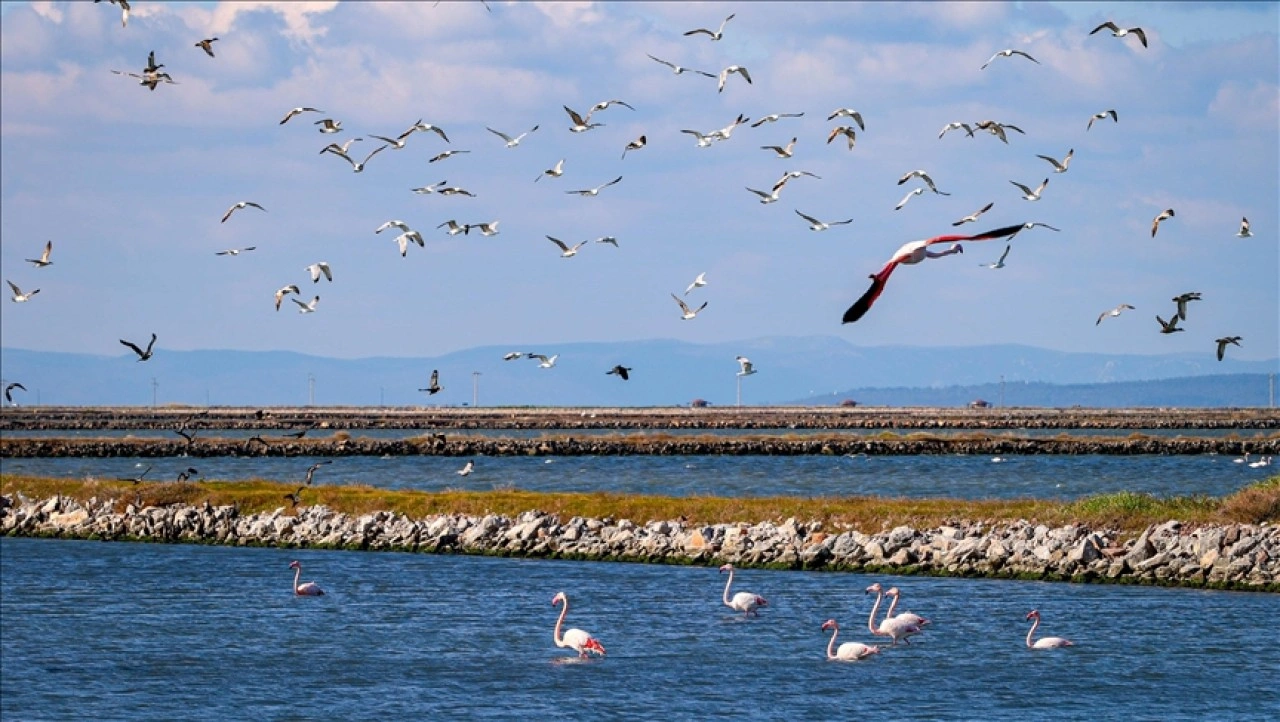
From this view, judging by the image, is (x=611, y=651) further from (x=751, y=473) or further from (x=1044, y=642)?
(x=751, y=473)

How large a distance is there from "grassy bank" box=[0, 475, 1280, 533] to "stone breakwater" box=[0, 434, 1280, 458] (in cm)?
4379

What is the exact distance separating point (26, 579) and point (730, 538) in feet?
63.1

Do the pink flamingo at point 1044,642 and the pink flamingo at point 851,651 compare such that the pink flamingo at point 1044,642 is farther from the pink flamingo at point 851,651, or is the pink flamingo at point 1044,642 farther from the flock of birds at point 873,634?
the pink flamingo at point 851,651

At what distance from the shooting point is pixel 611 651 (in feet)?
110

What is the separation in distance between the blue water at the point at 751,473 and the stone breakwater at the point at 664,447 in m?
3.65

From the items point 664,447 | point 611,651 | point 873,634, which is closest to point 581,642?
point 611,651

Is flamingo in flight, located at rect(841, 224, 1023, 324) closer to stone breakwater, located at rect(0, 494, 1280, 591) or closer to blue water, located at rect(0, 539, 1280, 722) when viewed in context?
blue water, located at rect(0, 539, 1280, 722)

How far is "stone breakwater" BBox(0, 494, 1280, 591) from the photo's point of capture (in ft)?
125

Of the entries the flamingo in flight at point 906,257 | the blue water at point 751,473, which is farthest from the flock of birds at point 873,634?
the blue water at point 751,473

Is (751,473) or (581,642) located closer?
(581,642)

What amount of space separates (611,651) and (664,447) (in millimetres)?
75123

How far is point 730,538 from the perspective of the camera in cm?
4466

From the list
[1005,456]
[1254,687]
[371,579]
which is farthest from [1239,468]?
[1254,687]

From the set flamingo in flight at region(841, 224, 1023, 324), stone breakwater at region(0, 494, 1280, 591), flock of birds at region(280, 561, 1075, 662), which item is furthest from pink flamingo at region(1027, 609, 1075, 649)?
flamingo in flight at region(841, 224, 1023, 324)
